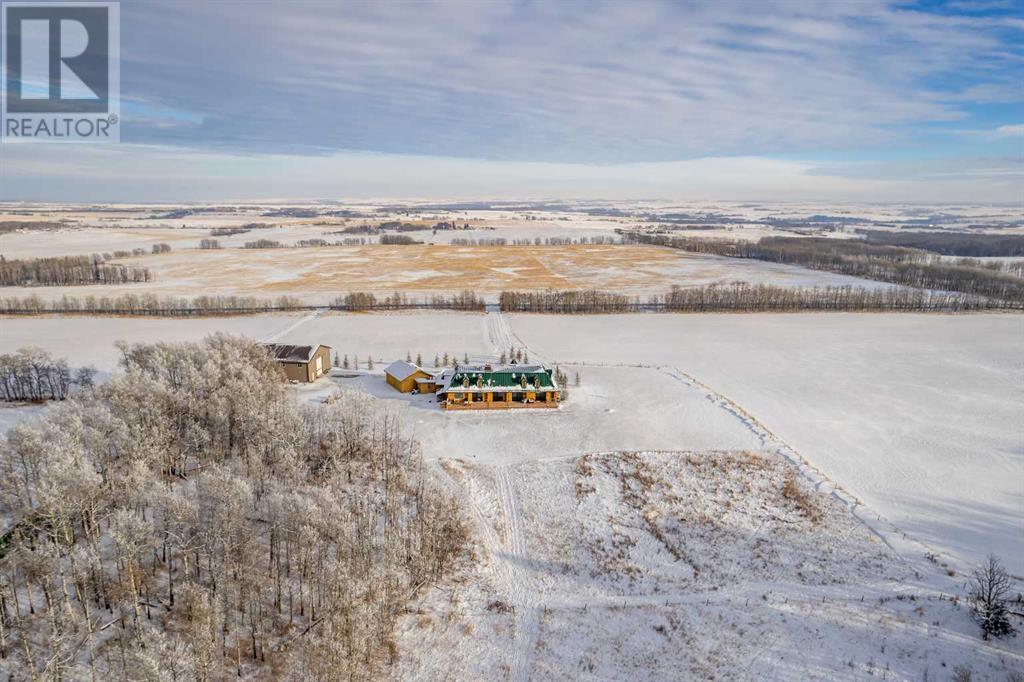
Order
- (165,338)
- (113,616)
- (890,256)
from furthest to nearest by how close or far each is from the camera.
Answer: (890,256) < (165,338) < (113,616)

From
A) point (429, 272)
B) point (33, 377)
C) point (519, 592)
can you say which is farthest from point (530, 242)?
point (519, 592)

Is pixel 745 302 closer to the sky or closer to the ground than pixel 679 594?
closer to the sky

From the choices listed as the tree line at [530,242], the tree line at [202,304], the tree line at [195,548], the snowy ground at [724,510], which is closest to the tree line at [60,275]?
the tree line at [202,304]

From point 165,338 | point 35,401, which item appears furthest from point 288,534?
point 165,338

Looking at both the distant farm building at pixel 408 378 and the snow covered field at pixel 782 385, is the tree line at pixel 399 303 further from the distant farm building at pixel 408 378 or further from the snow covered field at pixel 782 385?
the distant farm building at pixel 408 378

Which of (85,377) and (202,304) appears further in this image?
(202,304)

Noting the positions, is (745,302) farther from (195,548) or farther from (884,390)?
Answer: (195,548)

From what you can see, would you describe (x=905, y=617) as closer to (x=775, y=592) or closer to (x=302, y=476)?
(x=775, y=592)
